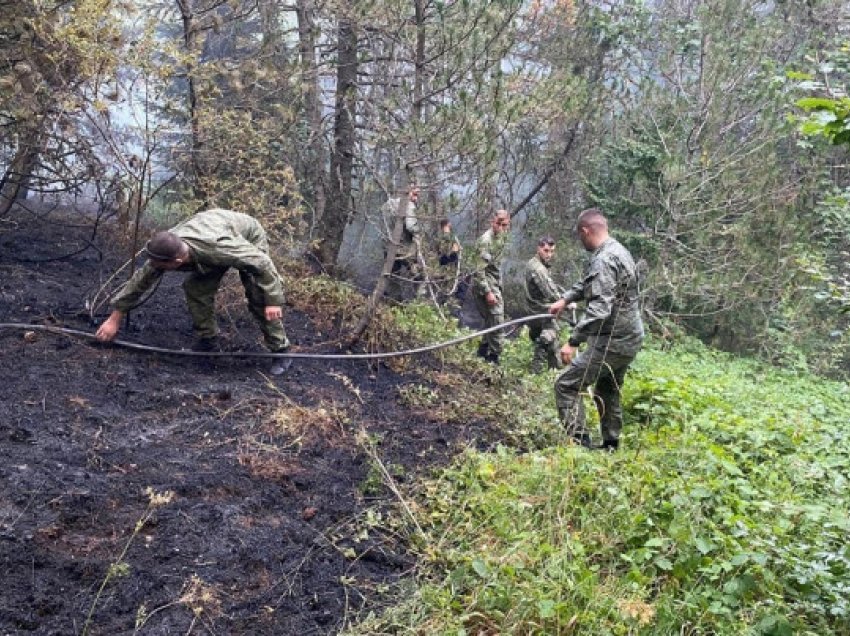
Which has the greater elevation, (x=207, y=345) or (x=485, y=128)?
(x=485, y=128)

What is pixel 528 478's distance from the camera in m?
4.44

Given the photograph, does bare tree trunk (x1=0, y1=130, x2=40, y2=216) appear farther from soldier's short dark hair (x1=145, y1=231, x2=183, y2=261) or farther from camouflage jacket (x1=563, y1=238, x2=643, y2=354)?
camouflage jacket (x1=563, y1=238, x2=643, y2=354)

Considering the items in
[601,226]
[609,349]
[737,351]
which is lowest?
[737,351]

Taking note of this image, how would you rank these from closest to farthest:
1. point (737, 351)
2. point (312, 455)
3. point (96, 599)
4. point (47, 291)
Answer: point (96, 599), point (312, 455), point (47, 291), point (737, 351)

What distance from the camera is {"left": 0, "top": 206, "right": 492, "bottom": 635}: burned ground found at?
321 cm

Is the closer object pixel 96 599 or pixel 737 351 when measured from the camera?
pixel 96 599

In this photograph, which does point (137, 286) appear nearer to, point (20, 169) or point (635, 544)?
point (20, 169)

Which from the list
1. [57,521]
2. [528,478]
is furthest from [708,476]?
[57,521]

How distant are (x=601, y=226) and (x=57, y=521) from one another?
4.21 meters

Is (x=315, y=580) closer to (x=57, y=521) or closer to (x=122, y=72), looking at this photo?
(x=57, y=521)

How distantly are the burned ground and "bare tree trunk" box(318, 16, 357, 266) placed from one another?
347cm

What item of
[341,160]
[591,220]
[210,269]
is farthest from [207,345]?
[341,160]

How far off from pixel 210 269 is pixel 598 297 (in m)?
3.16

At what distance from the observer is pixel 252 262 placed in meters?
5.67
